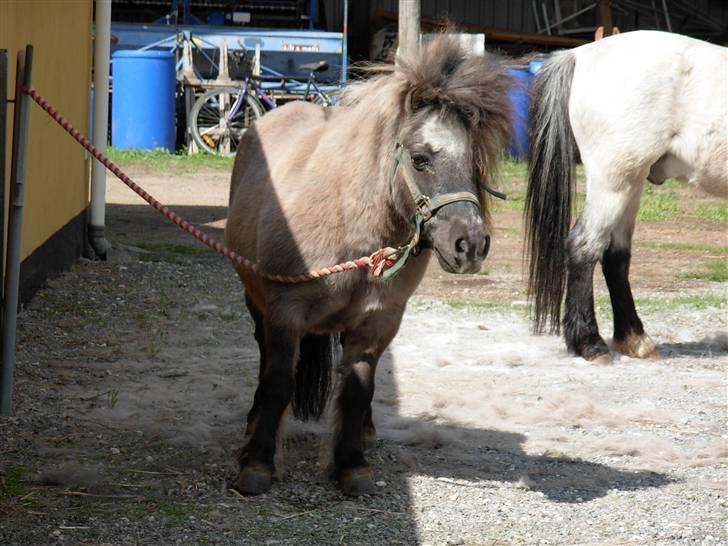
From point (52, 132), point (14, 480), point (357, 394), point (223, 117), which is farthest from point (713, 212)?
point (14, 480)

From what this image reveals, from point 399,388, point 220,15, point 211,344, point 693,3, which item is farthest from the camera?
point 693,3

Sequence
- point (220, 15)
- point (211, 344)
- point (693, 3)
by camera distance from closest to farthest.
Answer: point (211, 344), point (220, 15), point (693, 3)

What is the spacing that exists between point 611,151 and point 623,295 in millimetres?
934

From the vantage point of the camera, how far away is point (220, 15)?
62.2ft

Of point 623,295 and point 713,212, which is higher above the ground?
point 713,212

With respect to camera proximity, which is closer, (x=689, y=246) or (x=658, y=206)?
(x=689, y=246)

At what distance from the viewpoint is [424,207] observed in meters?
3.74

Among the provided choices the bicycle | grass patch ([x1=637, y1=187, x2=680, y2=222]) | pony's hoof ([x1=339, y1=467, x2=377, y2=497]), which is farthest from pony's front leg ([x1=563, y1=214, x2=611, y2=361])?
the bicycle

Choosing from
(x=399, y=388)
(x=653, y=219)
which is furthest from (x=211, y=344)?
(x=653, y=219)

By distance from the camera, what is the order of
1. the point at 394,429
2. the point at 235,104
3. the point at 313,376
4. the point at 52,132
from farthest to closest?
the point at 235,104, the point at 52,132, the point at 394,429, the point at 313,376

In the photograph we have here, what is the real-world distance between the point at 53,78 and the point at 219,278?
6.45ft

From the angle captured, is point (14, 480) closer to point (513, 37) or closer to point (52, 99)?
point (52, 99)

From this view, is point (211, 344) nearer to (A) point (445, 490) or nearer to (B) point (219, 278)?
(B) point (219, 278)

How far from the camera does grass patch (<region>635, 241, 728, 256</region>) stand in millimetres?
10414
